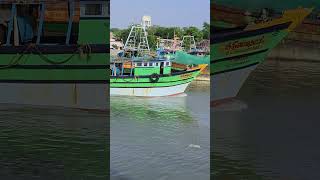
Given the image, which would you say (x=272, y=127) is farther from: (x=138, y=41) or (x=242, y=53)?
(x=138, y=41)

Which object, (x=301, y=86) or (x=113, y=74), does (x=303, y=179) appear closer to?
(x=301, y=86)

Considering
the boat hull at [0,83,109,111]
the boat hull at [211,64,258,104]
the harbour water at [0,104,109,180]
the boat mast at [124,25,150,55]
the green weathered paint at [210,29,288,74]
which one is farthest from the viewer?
the boat mast at [124,25,150,55]

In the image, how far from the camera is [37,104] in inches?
219

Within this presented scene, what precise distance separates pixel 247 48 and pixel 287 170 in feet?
8.06

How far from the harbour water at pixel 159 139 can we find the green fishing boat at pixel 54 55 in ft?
2.32

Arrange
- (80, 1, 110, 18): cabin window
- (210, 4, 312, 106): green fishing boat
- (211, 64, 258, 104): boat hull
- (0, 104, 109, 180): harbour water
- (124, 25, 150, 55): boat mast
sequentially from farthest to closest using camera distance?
(124, 25, 150, 55): boat mast, (211, 64, 258, 104): boat hull, (210, 4, 312, 106): green fishing boat, (80, 1, 110, 18): cabin window, (0, 104, 109, 180): harbour water

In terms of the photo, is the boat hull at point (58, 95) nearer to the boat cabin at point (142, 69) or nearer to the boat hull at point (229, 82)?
the boat hull at point (229, 82)

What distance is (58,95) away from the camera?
5477 mm

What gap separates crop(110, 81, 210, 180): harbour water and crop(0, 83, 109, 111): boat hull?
0.50m

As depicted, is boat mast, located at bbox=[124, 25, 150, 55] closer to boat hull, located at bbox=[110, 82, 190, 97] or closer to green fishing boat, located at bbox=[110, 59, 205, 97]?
green fishing boat, located at bbox=[110, 59, 205, 97]

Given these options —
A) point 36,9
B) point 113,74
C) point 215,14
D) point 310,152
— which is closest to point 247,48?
point 215,14

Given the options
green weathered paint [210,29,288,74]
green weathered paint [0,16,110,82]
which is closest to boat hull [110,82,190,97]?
green weathered paint [210,29,288,74]

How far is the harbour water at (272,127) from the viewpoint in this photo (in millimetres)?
3900

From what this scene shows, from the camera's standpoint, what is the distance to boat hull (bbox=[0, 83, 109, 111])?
5383 millimetres
